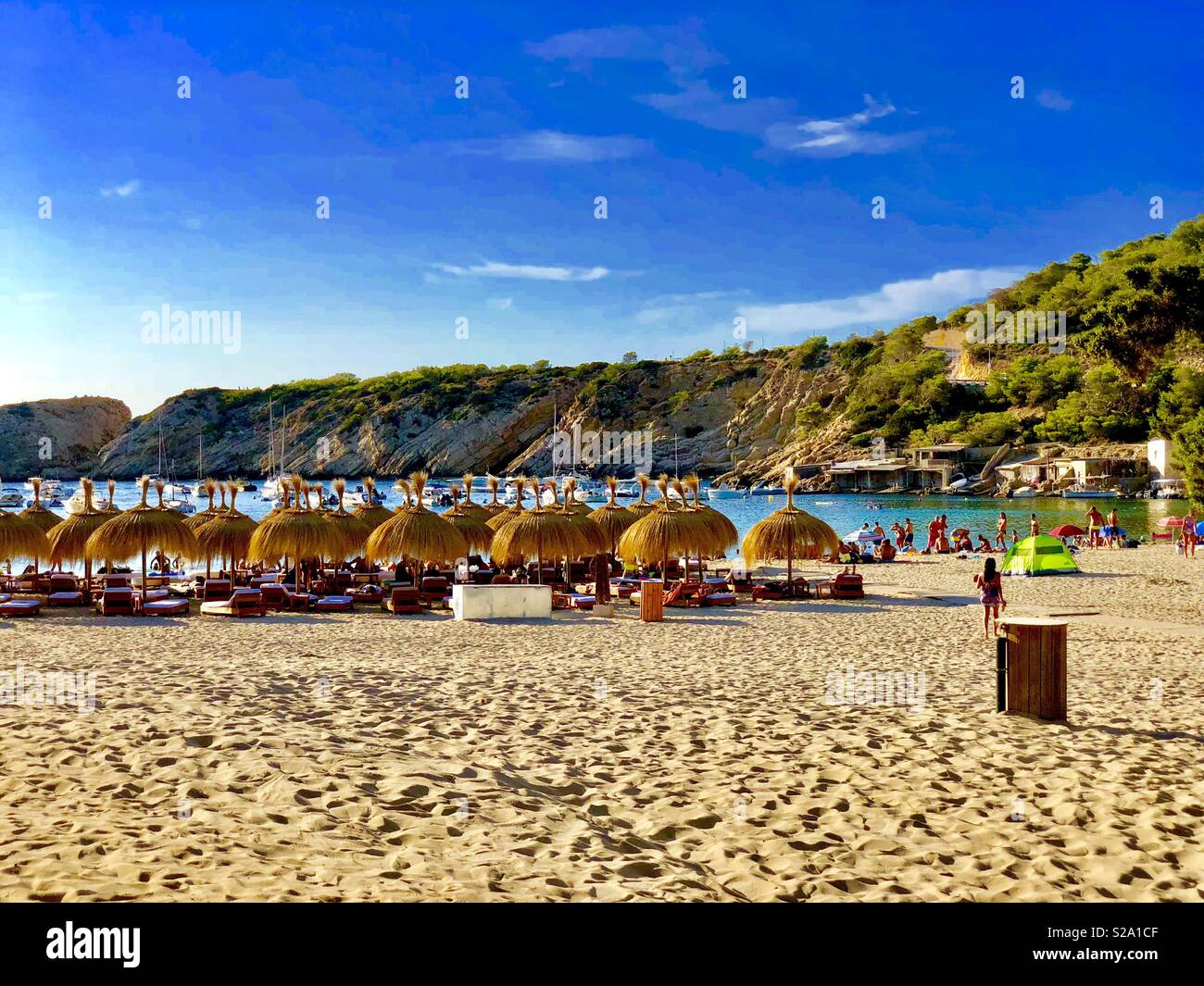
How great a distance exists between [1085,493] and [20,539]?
229 feet

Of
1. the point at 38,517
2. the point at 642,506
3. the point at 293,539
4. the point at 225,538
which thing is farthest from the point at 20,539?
the point at 642,506

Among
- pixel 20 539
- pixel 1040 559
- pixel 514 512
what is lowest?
pixel 1040 559

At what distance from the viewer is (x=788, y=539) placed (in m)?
18.2

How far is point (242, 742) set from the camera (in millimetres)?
5895

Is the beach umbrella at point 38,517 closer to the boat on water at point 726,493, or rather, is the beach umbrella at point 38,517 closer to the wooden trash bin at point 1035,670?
the wooden trash bin at point 1035,670

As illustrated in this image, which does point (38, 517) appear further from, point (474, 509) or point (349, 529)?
point (474, 509)

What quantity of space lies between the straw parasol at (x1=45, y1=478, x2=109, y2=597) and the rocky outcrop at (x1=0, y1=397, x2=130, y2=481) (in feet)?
544

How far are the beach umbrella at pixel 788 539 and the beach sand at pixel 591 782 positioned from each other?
300 inches

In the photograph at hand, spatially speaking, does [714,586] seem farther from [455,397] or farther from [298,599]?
[455,397]

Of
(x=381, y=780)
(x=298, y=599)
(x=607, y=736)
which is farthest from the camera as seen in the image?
(x=298, y=599)

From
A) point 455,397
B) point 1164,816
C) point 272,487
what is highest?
point 455,397

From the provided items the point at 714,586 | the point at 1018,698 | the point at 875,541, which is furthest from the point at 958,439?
the point at 1018,698
